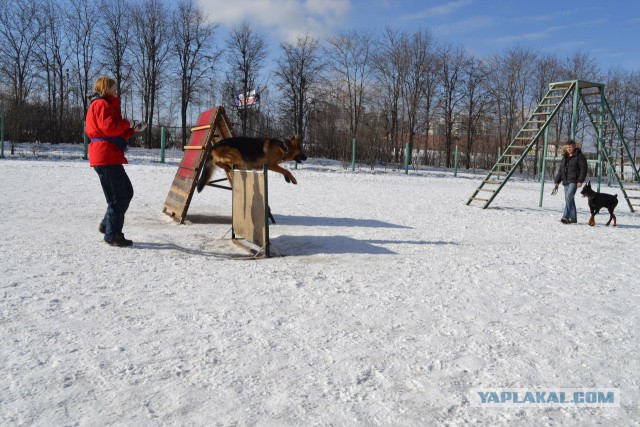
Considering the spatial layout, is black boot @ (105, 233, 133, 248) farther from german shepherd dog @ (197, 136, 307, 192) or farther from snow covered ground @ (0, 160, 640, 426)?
german shepherd dog @ (197, 136, 307, 192)

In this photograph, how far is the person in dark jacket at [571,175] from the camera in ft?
30.5

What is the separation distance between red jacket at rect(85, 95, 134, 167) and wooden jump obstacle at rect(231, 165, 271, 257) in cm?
158

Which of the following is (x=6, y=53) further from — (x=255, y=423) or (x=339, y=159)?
(x=255, y=423)

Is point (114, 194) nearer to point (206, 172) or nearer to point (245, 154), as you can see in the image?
point (206, 172)

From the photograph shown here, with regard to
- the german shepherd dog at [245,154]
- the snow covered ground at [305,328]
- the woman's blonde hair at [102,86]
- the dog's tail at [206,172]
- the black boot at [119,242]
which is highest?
the woman's blonde hair at [102,86]

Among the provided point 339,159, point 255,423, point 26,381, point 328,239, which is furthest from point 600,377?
point 339,159

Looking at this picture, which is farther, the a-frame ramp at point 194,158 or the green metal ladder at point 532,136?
the green metal ladder at point 532,136

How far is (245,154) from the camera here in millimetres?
6934

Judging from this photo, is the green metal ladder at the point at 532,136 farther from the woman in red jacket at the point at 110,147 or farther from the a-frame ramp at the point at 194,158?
the woman in red jacket at the point at 110,147

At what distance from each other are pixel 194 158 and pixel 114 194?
7.37 ft

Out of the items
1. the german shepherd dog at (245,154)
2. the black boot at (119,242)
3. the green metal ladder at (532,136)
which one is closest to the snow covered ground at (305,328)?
the black boot at (119,242)

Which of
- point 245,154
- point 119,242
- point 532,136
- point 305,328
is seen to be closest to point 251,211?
point 245,154

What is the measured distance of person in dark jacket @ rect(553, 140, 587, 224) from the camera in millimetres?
9281

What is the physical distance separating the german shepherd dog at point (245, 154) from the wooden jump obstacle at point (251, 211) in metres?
0.59
